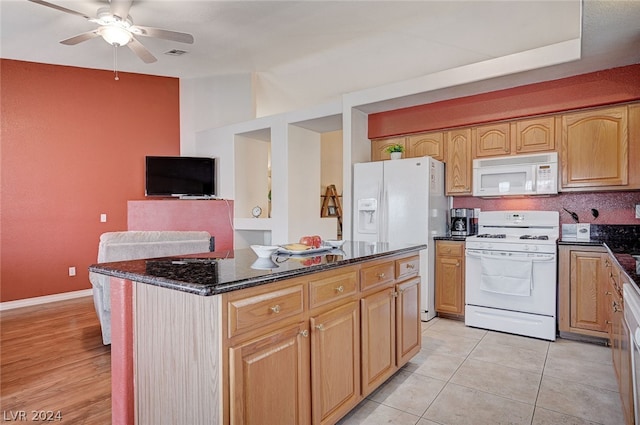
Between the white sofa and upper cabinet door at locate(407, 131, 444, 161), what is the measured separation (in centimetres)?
267

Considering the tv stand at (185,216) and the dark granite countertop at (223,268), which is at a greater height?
the tv stand at (185,216)

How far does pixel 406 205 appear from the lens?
4004 millimetres

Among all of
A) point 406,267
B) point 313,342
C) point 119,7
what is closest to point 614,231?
point 406,267

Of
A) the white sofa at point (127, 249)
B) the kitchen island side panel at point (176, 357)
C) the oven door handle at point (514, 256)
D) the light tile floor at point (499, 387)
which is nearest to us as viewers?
the kitchen island side panel at point (176, 357)

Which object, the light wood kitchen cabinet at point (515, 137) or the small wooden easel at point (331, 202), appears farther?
the small wooden easel at point (331, 202)

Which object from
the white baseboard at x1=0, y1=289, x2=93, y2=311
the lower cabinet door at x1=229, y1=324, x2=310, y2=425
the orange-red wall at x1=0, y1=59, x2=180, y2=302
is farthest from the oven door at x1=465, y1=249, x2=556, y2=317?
the white baseboard at x1=0, y1=289, x2=93, y2=311

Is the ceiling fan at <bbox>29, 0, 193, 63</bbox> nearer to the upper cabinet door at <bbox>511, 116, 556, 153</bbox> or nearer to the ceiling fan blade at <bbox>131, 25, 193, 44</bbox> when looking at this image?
the ceiling fan blade at <bbox>131, 25, 193, 44</bbox>

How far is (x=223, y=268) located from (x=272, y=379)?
0.52 meters

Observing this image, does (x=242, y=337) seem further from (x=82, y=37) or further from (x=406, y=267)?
(x=82, y=37)

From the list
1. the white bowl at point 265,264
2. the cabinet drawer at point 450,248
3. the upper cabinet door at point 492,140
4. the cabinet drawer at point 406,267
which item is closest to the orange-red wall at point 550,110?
the upper cabinet door at point 492,140

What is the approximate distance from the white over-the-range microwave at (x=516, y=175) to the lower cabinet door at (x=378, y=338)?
7.13ft

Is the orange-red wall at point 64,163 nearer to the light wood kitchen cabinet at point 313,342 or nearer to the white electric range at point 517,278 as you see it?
the light wood kitchen cabinet at point 313,342

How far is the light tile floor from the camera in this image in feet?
6.92

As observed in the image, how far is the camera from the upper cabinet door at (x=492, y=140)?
386 centimetres
